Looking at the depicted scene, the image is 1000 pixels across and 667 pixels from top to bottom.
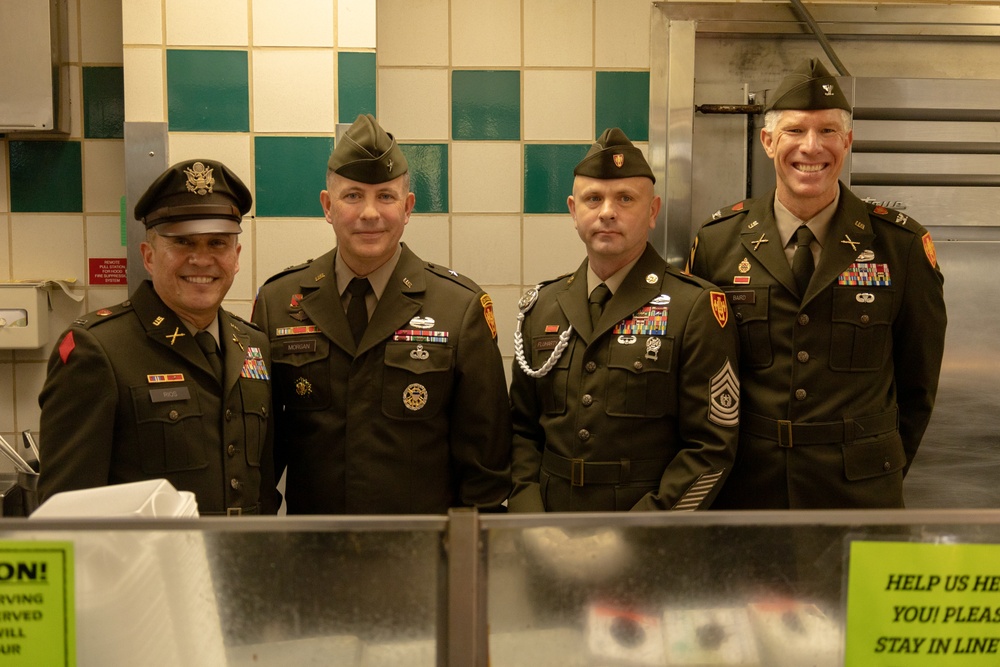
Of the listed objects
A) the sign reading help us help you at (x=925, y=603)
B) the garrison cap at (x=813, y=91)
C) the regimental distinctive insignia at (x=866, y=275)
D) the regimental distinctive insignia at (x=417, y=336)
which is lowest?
the sign reading help us help you at (x=925, y=603)

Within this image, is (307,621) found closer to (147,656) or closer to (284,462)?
(147,656)

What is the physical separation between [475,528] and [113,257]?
7.67 feet

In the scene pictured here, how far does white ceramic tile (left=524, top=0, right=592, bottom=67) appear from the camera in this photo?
115 inches

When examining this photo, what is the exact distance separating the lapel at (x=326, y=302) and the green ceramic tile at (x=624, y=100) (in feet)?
4.08

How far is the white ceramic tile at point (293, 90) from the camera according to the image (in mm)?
2590

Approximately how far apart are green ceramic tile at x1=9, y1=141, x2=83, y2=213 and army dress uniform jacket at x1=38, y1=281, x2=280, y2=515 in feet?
4.27

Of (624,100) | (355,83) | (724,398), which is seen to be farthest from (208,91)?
(724,398)

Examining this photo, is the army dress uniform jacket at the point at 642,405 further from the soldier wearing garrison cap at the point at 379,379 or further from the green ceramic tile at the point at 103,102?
the green ceramic tile at the point at 103,102

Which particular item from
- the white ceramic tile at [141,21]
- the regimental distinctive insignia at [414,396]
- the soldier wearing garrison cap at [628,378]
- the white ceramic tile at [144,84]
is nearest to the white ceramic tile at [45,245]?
the white ceramic tile at [144,84]

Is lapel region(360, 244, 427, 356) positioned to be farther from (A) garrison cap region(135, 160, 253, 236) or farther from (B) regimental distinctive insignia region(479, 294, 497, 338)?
(A) garrison cap region(135, 160, 253, 236)

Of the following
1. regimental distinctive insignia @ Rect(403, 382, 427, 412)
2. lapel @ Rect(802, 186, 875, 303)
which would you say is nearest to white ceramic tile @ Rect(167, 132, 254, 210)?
regimental distinctive insignia @ Rect(403, 382, 427, 412)

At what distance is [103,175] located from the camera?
9.25 feet

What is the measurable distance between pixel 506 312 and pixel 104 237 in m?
1.32

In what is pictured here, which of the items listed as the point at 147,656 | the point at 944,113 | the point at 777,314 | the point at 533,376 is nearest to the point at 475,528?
the point at 147,656
